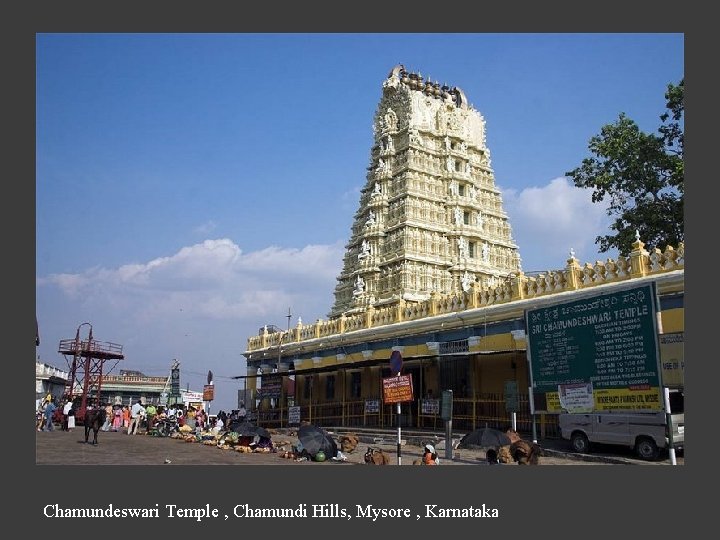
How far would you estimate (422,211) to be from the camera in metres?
42.3

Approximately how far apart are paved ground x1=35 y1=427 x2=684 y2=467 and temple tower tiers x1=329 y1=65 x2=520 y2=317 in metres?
17.5

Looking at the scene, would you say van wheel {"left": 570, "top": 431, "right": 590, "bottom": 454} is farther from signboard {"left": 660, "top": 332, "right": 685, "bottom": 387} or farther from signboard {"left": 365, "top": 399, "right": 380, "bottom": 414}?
signboard {"left": 365, "top": 399, "right": 380, "bottom": 414}

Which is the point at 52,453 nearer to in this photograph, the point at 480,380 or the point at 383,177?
the point at 480,380

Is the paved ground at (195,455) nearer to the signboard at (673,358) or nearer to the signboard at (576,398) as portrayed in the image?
the signboard at (576,398)

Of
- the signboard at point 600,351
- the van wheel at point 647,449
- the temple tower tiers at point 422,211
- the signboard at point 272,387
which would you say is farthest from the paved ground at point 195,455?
the temple tower tiers at point 422,211

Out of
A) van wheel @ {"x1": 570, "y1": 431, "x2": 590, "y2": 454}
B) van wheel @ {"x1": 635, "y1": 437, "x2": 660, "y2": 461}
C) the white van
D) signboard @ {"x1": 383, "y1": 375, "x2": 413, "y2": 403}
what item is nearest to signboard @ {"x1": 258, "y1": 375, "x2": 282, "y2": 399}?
signboard @ {"x1": 383, "y1": 375, "x2": 413, "y2": 403}

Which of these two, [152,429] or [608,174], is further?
[152,429]

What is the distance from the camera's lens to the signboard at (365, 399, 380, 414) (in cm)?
2773

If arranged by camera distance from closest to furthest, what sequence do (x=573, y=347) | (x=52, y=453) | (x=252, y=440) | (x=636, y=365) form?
(x=636, y=365) < (x=573, y=347) < (x=52, y=453) < (x=252, y=440)

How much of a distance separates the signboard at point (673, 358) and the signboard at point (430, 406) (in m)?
9.14

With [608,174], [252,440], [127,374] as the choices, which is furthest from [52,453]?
[127,374]

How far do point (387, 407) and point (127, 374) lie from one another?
5535cm

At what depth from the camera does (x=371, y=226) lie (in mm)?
42594

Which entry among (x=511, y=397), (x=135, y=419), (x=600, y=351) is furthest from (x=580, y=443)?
(x=135, y=419)
